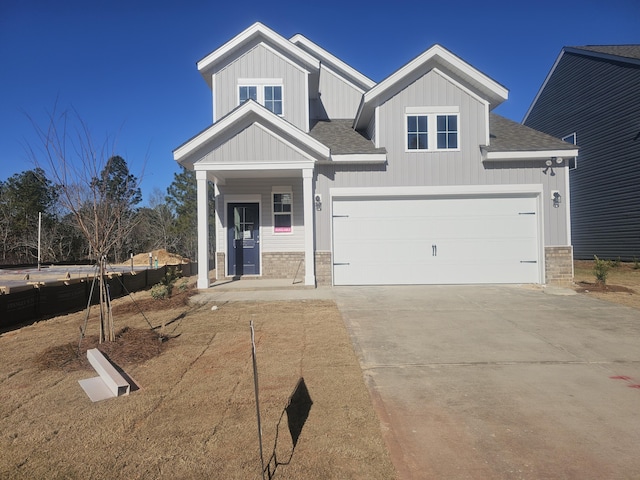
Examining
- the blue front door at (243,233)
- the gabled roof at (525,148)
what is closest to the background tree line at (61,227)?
the blue front door at (243,233)

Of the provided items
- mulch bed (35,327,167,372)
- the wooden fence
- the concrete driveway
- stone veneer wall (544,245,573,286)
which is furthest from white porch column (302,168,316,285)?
stone veneer wall (544,245,573,286)

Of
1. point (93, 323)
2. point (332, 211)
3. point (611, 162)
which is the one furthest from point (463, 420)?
point (611, 162)

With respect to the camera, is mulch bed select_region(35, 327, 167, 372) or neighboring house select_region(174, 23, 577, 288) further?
neighboring house select_region(174, 23, 577, 288)

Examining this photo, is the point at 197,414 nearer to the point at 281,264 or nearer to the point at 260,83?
the point at 281,264

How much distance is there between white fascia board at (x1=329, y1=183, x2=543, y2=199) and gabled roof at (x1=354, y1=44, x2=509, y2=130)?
239 cm

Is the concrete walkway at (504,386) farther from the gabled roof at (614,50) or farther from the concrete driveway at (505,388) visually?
the gabled roof at (614,50)

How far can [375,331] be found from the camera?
6.19m

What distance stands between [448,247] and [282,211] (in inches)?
194

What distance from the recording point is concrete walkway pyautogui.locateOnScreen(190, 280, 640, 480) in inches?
110

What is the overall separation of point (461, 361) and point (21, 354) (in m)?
5.64

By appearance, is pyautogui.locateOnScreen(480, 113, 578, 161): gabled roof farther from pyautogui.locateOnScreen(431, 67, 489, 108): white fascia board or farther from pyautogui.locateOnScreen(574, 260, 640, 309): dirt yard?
pyautogui.locateOnScreen(574, 260, 640, 309): dirt yard

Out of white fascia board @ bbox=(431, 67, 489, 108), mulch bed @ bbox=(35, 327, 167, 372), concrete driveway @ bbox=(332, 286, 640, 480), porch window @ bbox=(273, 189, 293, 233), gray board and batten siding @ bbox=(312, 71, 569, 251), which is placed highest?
white fascia board @ bbox=(431, 67, 489, 108)

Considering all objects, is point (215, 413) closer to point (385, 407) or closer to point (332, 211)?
point (385, 407)

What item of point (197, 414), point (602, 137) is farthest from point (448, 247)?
point (602, 137)
